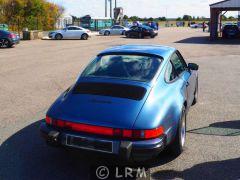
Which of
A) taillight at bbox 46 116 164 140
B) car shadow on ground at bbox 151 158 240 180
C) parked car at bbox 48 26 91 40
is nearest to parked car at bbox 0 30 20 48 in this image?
parked car at bbox 48 26 91 40

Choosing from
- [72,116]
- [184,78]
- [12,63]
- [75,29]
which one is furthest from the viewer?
[75,29]

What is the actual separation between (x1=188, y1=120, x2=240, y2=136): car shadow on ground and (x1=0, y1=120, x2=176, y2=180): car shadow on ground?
146 cm

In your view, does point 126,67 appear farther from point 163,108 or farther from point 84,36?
point 84,36

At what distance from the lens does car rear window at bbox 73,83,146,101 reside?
4.84 m

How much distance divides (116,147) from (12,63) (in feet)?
42.3

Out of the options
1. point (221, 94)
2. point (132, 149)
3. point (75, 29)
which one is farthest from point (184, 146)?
point (75, 29)

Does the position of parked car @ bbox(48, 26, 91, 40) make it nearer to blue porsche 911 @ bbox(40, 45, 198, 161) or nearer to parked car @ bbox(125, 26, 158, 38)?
parked car @ bbox(125, 26, 158, 38)

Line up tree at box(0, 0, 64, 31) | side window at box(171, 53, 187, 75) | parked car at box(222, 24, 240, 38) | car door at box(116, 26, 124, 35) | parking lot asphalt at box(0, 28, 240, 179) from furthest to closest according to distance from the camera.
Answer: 1. car door at box(116, 26, 124, 35)
2. tree at box(0, 0, 64, 31)
3. parked car at box(222, 24, 240, 38)
4. side window at box(171, 53, 187, 75)
5. parking lot asphalt at box(0, 28, 240, 179)

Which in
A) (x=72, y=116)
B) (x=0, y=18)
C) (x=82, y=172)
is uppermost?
(x=0, y=18)

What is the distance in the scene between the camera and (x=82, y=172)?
4.79 m

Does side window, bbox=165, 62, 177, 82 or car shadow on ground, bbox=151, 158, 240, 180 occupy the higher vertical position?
side window, bbox=165, 62, 177, 82

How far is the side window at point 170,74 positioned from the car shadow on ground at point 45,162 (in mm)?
1092

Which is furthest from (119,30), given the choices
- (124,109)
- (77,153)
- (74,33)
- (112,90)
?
(77,153)

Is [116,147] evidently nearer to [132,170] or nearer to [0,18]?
[132,170]
